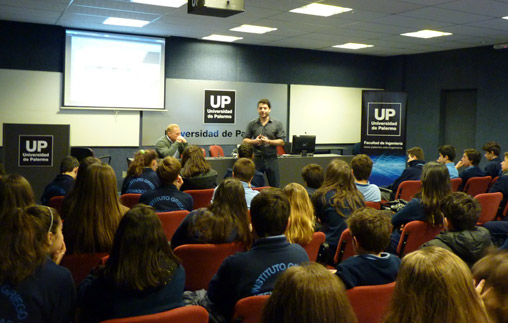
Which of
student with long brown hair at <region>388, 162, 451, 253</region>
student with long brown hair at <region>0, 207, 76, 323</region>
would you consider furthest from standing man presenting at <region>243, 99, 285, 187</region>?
student with long brown hair at <region>0, 207, 76, 323</region>

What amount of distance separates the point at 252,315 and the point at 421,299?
0.82 metres

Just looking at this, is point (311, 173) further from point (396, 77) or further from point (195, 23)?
point (396, 77)

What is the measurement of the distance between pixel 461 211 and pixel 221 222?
1.44m

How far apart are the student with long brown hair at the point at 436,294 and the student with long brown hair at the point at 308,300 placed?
0.19 metres

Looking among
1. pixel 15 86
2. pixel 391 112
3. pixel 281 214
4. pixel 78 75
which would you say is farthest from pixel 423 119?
pixel 281 214

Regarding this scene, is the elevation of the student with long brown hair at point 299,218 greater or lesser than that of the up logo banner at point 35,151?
lesser

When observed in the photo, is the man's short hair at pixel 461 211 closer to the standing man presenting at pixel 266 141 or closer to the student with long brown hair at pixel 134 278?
the student with long brown hair at pixel 134 278

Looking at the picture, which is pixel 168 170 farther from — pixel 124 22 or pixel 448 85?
pixel 448 85

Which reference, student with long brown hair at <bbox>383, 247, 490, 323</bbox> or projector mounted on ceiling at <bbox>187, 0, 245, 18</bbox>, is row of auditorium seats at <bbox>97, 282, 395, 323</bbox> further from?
projector mounted on ceiling at <bbox>187, 0, 245, 18</bbox>

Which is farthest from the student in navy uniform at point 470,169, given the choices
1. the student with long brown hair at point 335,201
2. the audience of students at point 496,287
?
the audience of students at point 496,287

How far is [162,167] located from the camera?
3.89 meters

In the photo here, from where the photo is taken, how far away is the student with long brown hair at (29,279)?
1.75m

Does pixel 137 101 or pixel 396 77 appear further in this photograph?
pixel 396 77

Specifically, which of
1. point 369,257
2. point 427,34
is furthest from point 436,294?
point 427,34
